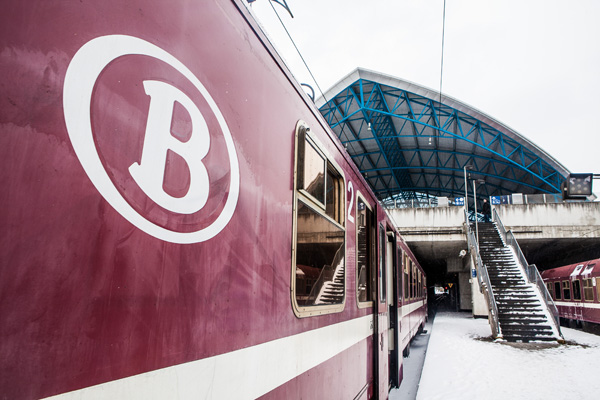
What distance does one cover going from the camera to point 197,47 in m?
1.46

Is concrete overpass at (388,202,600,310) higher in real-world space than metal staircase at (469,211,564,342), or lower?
higher

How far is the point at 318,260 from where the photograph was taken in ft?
9.70

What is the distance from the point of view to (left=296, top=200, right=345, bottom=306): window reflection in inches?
97.1

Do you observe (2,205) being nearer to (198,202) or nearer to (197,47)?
(198,202)

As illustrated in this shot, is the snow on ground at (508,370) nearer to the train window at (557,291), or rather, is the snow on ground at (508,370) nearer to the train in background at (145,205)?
the train in background at (145,205)

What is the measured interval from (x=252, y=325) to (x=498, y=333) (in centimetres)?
1418

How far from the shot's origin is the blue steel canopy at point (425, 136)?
27.3 meters

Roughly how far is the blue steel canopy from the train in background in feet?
70.4

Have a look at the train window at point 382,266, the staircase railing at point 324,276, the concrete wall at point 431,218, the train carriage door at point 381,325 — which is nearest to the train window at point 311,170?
the staircase railing at point 324,276

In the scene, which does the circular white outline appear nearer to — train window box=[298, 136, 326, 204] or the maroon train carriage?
train window box=[298, 136, 326, 204]

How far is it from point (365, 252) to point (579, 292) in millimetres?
16925

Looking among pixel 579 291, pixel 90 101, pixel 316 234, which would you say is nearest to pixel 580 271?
pixel 579 291

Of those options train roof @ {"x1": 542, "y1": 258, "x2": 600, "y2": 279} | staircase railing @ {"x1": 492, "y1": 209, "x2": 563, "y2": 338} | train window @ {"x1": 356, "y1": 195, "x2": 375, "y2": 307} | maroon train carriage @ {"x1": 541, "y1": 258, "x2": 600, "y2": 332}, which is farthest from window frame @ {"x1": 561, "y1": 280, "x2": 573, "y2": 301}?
train window @ {"x1": 356, "y1": 195, "x2": 375, "y2": 307}

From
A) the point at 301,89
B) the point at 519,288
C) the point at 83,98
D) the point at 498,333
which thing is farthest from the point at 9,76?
the point at 519,288
